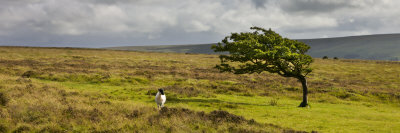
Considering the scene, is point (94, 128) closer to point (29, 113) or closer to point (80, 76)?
point (29, 113)

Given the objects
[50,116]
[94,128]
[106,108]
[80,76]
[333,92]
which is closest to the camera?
[94,128]

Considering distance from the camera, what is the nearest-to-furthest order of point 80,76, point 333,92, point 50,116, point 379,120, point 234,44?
1. point 50,116
2. point 379,120
3. point 234,44
4. point 333,92
5. point 80,76

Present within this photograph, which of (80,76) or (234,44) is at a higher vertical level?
(234,44)

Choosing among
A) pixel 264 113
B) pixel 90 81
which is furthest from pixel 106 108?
pixel 90 81

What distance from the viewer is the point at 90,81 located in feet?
119

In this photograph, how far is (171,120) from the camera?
14.8 m

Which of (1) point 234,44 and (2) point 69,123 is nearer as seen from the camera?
(2) point 69,123

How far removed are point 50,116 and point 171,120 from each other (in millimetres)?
6435

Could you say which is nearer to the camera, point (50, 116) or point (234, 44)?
point (50, 116)

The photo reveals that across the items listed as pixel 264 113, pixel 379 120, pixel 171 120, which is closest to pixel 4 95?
pixel 171 120

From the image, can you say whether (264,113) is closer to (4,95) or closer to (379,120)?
(379,120)

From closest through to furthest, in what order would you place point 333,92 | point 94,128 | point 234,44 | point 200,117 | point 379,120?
point 94,128 → point 200,117 → point 379,120 → point 234,44 → point 333,92

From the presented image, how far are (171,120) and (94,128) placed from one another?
3858 mm

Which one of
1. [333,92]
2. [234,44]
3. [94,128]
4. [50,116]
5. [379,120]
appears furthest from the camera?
[333,92]
